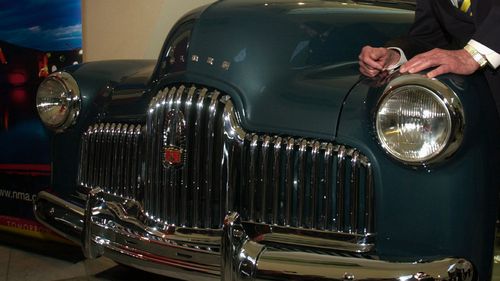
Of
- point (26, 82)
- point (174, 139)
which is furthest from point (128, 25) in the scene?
point (174, 139)

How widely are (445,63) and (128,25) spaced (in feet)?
8.38

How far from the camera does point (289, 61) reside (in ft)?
7.13

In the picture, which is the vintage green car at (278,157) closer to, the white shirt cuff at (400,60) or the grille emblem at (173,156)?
the grille emblem at (173,156)

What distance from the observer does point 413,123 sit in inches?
70.7

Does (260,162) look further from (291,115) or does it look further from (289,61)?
(289,61)

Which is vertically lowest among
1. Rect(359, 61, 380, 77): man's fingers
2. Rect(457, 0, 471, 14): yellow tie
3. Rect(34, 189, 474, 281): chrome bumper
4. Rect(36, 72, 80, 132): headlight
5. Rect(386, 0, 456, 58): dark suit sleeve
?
Rect(34, 189, 474, 281): chrome bumper

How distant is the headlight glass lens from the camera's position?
1760 mm

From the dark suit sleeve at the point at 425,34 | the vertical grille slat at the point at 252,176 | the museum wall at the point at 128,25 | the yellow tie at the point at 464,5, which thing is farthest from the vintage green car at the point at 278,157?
the museum wall at the point at 128,25

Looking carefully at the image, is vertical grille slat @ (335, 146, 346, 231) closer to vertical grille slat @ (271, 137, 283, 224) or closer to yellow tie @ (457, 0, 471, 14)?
vertical grille slat @ (271, 137, 283, 224)

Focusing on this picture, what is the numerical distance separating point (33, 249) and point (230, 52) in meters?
1.93

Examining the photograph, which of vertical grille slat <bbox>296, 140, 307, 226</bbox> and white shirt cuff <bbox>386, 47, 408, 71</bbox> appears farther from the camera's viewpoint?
white shirt cuff <bbox>386, 47, 408, 71</bbox>

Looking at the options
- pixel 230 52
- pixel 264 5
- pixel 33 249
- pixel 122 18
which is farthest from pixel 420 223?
pixel 122 18

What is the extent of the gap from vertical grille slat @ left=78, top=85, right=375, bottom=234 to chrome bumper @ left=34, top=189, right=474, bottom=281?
69 mm

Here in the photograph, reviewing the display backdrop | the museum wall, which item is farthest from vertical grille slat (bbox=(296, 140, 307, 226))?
the museum wall
